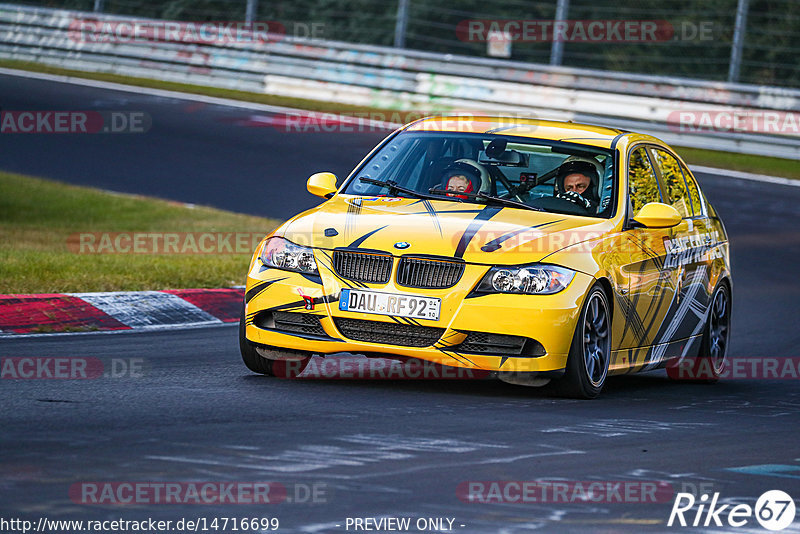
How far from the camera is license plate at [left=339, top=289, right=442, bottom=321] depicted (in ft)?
25.7

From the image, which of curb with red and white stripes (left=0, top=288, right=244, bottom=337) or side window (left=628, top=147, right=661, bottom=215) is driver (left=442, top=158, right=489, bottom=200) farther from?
curb with red and white stripes (left=0, top=288, right=244, bottom=337)

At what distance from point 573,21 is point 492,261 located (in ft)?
58.4

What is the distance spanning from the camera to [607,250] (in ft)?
27.9

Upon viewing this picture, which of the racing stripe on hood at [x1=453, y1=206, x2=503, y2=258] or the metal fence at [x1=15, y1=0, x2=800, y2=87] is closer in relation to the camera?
the racing stripe on hood at [x1=453, y1=206, x2=503, y2=258]

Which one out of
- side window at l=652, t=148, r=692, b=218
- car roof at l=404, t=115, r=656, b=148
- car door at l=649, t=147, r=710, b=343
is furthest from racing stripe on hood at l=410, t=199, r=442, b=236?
side window at l=652, t=148, r=692, b=218

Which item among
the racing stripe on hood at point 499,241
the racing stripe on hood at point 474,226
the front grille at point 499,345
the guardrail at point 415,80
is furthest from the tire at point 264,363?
the guardrail at point 415,80

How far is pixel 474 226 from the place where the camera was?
8219mm

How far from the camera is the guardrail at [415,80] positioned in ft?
75.1

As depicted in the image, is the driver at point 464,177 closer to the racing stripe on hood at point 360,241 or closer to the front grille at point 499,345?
the racing stripe on hood at point 360,241

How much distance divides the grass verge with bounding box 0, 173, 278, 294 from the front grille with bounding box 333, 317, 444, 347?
153 inches

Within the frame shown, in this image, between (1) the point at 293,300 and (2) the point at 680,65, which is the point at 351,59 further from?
(1) the point at 293,300

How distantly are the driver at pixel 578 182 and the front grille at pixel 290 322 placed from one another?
6.15 feet

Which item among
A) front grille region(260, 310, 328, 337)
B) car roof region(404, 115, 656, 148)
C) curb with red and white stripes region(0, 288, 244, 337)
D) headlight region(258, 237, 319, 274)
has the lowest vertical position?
curb with red and white stripes region(0, 288, 244, 337)

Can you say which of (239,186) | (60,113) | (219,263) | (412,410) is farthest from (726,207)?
(412,410)
